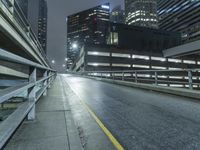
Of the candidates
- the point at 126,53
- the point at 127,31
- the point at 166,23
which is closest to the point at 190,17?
the point at 166,23

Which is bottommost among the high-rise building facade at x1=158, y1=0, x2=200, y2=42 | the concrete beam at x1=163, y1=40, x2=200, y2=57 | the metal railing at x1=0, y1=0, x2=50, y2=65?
the metal railing at x1=0, y1=0, x2=50, y2=65

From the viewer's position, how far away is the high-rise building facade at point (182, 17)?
107 meters

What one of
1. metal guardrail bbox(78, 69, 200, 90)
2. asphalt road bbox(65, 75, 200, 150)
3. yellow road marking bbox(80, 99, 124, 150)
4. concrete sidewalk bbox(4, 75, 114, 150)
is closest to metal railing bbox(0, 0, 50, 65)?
concrete sidewalk bbox(4, 75, 114, 150)

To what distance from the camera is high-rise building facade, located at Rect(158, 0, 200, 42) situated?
107 meters

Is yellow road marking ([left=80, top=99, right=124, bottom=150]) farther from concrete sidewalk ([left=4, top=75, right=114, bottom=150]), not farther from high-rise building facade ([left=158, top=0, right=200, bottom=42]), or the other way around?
high-rise building facade ([left=158, top=0, right=200, bottom=42])

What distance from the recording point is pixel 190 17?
11462 cm

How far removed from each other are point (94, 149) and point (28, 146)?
1.25 m

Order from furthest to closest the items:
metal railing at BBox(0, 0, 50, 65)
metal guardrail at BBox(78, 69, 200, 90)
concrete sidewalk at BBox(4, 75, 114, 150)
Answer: metal railing at BBox(0, 0, 50, 65) → metal guardrail at BBox(78, 69, 200, 90) → concrete sidewalk at BBox(4, 75, 114, 150)

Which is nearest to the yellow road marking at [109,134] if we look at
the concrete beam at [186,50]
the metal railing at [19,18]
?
the metal railing at [19,18]

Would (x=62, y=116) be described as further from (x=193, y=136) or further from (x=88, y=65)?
(x=88, y=65)

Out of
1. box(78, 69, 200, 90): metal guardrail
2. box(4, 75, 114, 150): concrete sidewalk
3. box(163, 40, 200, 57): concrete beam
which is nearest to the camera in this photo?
box(4, 75, 114, 150): concrete sidewalk

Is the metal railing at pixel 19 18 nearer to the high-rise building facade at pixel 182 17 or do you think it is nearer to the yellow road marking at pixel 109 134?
the yellow road marking at pixel 109 134

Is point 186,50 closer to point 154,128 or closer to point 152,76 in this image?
point 152,76

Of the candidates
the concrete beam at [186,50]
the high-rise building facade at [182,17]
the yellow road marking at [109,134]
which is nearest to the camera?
the yellow road marking at [109,134]
